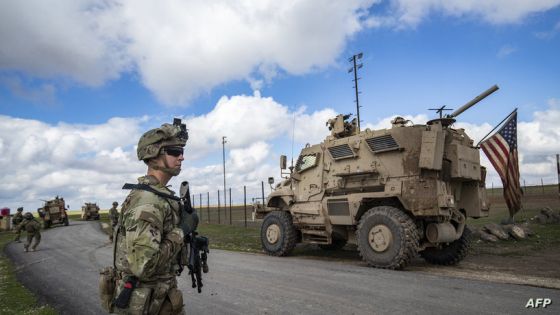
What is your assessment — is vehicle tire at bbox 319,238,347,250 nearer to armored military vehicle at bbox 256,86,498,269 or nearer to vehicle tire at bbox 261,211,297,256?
armored military vehicle at bbox 256,86,498,269

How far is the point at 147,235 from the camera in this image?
106 inches

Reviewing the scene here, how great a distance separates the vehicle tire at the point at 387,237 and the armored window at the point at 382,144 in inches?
58.0

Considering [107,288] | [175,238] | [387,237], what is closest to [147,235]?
[175,238]

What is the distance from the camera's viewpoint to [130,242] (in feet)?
8.80

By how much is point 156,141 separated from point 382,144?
25.4 ft

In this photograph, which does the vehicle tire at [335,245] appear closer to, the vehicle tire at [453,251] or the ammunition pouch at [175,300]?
the vehicle tire at [453,251]

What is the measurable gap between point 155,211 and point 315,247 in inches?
459

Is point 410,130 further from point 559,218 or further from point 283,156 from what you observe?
point 559,218

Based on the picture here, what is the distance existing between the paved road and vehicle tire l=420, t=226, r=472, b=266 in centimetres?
210

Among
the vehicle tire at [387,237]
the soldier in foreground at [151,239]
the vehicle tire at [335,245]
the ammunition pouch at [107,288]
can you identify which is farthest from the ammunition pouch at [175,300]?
the vehicle tire at [335,245]

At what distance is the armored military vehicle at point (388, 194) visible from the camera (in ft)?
29.3

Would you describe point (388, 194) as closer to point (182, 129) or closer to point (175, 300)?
point (182, 129)

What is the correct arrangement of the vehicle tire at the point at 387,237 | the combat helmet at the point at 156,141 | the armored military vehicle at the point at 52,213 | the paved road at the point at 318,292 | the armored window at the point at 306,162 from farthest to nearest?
the armored military vehicle at the point at 52,213
the armored window at the point at 306,162
the vehicle tire at the point at 387,237
the paved road at the point at 318,292
the combat helmet at the point at 156,141

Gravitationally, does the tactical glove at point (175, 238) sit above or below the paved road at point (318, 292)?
above
